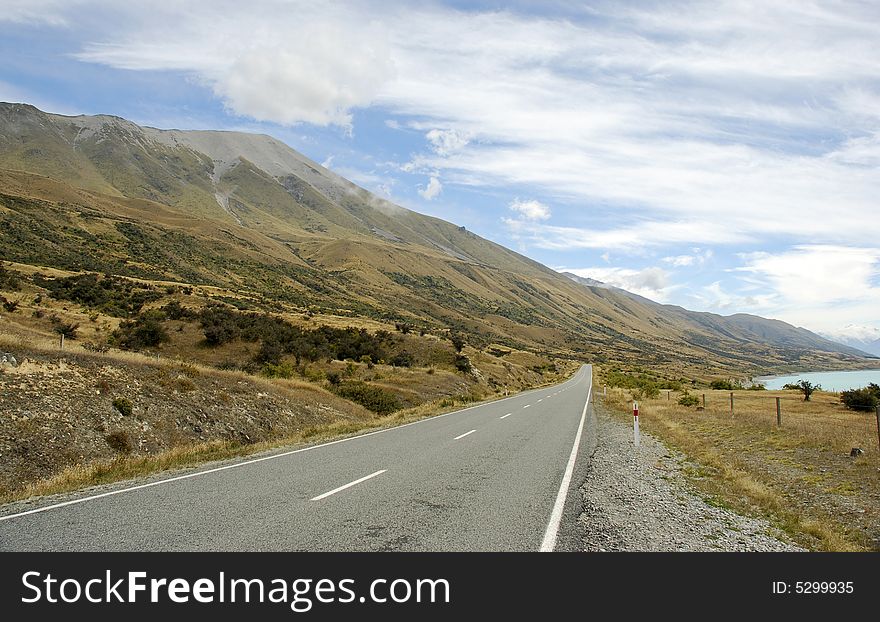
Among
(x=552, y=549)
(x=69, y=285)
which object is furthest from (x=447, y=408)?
(x=69, y=285)

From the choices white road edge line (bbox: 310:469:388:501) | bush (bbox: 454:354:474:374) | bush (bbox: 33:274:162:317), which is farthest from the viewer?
bush (bbox: 454:354:474:374)

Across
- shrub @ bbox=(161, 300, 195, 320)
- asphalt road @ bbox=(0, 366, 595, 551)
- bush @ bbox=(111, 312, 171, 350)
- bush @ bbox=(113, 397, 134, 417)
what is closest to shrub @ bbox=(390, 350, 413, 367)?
shrub @ bbox=(161, 300, 195, 320)

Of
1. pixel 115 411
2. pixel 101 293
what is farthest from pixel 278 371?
pixel 101 293

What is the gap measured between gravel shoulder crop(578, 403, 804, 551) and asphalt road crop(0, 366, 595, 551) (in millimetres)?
327

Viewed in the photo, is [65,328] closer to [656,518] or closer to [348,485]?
[348,485]

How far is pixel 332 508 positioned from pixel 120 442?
10.3 meters

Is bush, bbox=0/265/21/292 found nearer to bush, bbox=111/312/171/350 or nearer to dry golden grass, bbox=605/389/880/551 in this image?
bush, bbox=111/312/171/350

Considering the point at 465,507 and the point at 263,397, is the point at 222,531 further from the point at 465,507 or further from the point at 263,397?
the point at 263,397

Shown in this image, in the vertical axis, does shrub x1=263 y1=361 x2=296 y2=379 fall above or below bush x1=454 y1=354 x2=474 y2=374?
above

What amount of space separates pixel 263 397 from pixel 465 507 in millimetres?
17308

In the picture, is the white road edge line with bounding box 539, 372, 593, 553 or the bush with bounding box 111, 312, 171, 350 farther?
the bush with bounding box 111, 312, 171, 350

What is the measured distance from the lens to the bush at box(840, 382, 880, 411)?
31141 millimetres

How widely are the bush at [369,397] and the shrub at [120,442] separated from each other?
16108mm

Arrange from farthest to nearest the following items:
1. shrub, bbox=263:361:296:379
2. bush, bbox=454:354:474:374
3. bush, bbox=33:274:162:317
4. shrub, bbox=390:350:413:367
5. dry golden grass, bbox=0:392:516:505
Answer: bush, bbox=454:354:474:374 → shrub, bbox=390:350:413:367 → bush, bbox=33:274:162:317 → shrub, bbox=263:361:296:379 → dry golden grass, bbox=0:392:516:505
